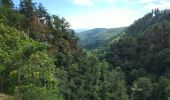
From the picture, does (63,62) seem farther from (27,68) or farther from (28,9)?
(27,68)

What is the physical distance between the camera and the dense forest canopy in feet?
97.4

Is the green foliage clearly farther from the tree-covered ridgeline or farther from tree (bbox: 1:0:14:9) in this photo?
tree (bbox: 1:0:14:9)

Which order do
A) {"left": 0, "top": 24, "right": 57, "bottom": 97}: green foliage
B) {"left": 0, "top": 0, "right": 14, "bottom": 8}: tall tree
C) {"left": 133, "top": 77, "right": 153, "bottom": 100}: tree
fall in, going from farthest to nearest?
1. {"left": 133, "top": 77, "right": 153, "bottom": 100}: tree
2. {"left": 0, "top": 0, "right": 14, "bottom": 8}: tall tree
3. {"left": 0, "top": 24, "right": 57, "bottom": 97}: green foliage

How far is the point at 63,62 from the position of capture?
Result: 86.1 m

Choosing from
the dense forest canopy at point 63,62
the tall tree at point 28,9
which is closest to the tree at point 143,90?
the dense forest canopy at point 63,62

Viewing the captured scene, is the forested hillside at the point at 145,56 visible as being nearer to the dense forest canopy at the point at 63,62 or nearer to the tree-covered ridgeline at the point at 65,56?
the dense forest canopy at the point at 63,62

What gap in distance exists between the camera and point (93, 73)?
85.2 meters

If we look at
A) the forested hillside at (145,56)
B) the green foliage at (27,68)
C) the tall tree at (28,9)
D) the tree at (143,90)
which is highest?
the tall tree at (28,9)

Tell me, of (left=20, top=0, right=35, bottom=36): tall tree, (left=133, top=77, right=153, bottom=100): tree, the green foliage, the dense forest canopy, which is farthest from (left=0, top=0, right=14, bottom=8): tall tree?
the green foliage

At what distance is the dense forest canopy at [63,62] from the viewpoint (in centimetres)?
2969

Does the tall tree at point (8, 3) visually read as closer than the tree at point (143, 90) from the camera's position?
Yes

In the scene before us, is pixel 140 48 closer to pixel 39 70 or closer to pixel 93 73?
pixel 93 73

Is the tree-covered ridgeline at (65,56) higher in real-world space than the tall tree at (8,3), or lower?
lower

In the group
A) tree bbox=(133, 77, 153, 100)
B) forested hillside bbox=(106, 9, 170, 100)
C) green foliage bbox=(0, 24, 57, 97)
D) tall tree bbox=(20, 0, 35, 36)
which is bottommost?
tree bbox=(133, 77, 153, 100)
